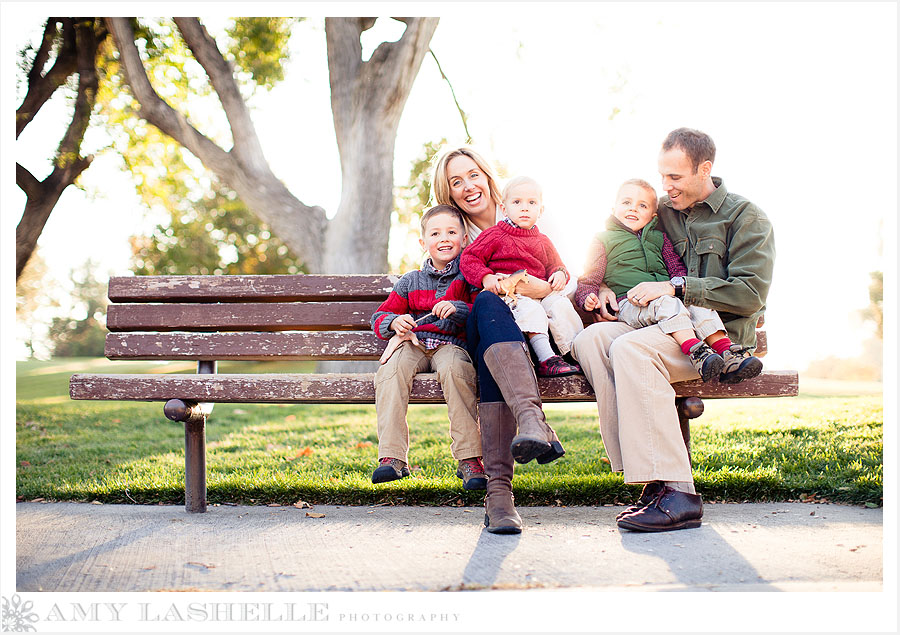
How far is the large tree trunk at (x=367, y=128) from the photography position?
7750 millimetres

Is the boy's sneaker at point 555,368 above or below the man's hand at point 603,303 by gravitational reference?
below

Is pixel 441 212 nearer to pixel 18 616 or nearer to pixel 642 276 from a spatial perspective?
pixel 642 276

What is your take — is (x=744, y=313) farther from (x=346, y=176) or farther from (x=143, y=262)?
(x=143, y=262)

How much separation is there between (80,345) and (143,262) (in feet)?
11.9

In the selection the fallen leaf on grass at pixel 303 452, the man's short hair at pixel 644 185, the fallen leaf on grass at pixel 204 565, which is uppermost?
the man's short hair at pixel 644 185

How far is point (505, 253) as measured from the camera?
3.24 metres

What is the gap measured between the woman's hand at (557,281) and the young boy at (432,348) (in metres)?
0.39

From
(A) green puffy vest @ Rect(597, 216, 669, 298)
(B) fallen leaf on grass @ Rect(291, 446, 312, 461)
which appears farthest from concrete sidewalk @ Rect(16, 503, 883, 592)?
(B) fallen leaf on grass @ Rect(291, 446, 312, 461)

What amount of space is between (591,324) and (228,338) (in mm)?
1759

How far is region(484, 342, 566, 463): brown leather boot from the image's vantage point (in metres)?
2.47

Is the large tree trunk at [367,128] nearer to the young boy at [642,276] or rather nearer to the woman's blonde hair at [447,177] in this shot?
the woman's blonde hair at [447,177]

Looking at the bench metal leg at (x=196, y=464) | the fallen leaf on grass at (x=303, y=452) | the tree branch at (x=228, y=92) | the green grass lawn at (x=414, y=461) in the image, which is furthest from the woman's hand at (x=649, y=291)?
the tree branch at (x=228, y=92)

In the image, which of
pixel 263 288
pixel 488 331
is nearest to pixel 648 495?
pixel 488 331

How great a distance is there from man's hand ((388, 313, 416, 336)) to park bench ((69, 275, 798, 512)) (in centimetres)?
24
